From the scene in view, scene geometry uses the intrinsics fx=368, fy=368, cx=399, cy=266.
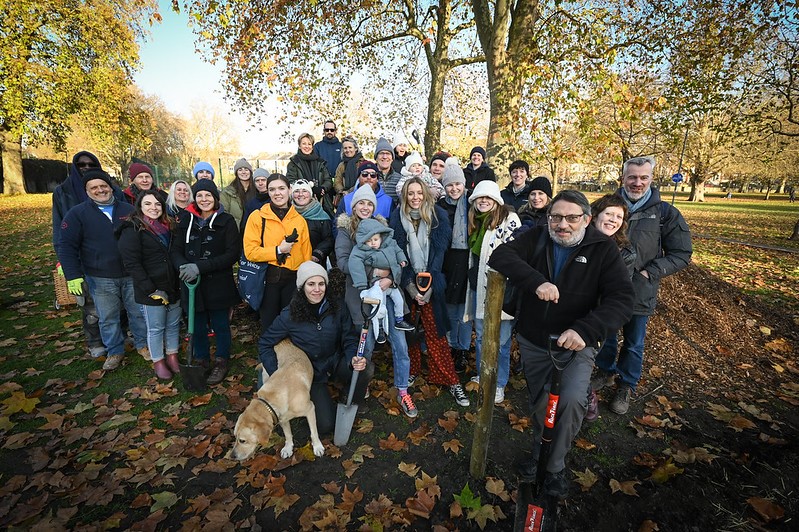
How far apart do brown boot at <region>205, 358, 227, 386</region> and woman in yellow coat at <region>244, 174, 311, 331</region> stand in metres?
0.88

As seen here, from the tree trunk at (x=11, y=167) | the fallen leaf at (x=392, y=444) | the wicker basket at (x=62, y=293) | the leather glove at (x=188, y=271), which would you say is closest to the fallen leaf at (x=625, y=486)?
the fallen leaf at (x=392, y=444)

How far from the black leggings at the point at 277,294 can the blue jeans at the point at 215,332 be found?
27.0 inches

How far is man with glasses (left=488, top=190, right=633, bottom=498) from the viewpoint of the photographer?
2.62 m

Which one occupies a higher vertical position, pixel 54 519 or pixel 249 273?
pixel 249 273

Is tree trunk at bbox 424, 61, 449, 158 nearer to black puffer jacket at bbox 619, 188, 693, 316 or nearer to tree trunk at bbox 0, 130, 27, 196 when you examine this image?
black puffer jacket at bbox 619, 188, 693, 316

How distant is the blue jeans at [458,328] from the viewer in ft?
14.5

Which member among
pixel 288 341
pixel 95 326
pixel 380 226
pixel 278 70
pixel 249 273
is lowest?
pixel 95 326

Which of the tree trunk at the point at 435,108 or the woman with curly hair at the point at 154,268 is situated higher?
the tree trunk at the point at 435,108

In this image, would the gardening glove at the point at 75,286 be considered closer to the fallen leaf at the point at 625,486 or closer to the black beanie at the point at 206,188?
the black beanie at the point at 206,188

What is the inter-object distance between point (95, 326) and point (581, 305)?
6042 mm

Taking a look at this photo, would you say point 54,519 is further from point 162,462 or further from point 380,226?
point 380,226

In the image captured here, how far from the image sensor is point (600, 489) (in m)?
2.93

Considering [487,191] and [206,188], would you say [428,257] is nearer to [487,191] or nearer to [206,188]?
[487,191]

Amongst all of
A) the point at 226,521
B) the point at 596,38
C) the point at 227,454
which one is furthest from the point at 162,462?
the point at 596,38
